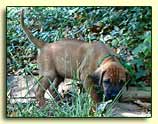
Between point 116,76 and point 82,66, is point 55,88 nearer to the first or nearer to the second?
point 82,66

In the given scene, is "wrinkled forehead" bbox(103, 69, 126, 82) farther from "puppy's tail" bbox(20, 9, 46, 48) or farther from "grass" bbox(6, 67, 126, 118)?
"puppy's tail" bbox(20, 9, 46, 48)

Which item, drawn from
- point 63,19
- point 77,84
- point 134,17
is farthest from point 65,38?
point 134,17

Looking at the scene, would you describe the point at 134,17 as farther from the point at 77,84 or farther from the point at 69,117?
the point at 69,117

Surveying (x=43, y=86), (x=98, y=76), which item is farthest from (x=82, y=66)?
(x=43, y=86)

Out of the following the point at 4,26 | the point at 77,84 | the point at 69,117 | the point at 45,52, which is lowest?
the point at 69,117

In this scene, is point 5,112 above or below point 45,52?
below
